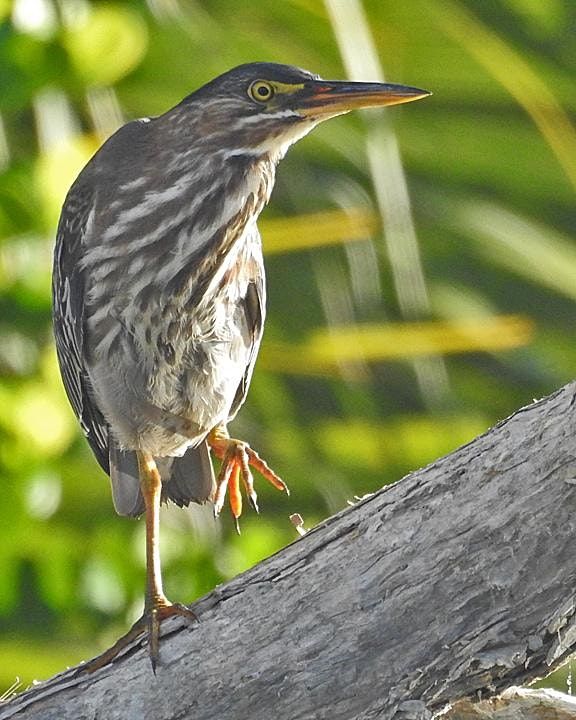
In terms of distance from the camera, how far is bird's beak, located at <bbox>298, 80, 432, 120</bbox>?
2.64 m

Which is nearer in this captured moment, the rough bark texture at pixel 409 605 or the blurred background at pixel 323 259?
the rough bark texture at pixel 409 605

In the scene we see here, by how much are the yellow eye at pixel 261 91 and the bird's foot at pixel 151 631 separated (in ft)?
3.15

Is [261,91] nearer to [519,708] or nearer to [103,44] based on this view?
[103,44]

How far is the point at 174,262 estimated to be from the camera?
2.81m

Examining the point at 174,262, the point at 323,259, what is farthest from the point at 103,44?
the point at 174,262

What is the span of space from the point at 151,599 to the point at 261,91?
3.20 ft

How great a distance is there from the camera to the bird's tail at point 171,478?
3148 millimetres

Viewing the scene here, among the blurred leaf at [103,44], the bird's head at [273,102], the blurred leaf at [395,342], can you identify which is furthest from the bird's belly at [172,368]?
the blurred leaf at [103,44]

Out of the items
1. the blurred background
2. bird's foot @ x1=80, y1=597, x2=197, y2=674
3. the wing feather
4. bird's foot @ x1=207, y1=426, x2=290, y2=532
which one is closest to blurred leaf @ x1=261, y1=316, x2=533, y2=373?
the blurred background

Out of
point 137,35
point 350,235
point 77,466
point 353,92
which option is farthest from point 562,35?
point 77,466

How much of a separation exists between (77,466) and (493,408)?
1184 millimetres

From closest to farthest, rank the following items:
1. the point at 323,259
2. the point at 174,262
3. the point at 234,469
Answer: the point at 174,262
the point at 234,469
the point at 323,259

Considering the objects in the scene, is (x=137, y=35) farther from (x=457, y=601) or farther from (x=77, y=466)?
(x=457, y=601)

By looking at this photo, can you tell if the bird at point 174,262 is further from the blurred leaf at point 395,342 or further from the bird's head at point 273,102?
the blurred leaf at point 395,342
